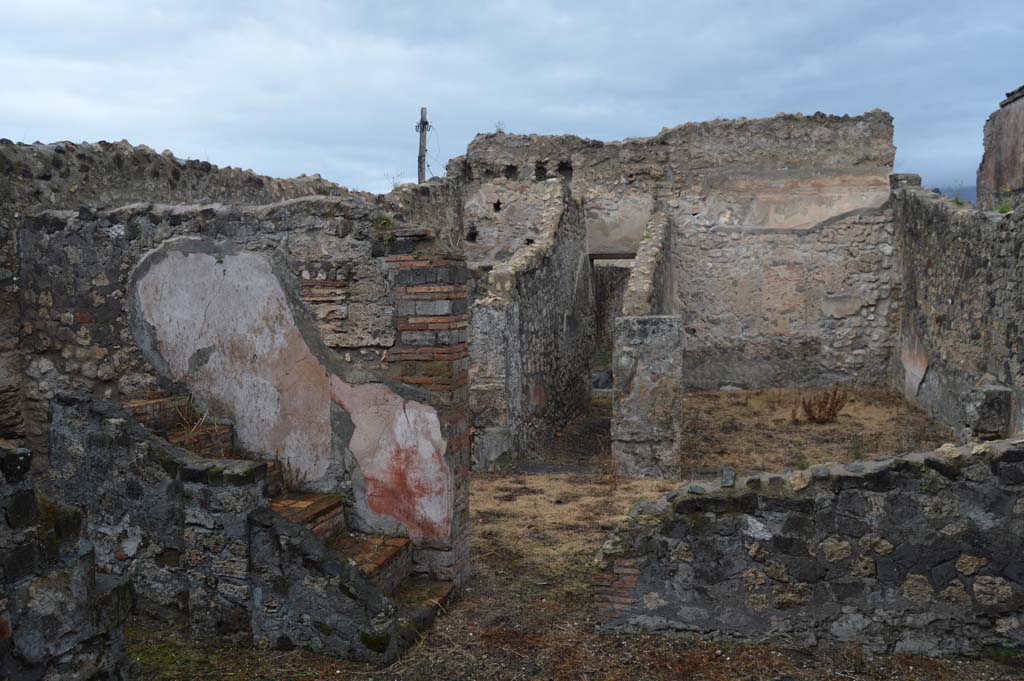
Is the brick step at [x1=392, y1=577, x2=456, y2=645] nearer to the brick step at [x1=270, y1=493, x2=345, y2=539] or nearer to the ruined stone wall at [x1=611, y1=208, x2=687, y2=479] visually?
the brick step at [x1=270, y1=493, x2=345, y2=539]

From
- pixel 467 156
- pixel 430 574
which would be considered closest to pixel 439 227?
pixel 467 156

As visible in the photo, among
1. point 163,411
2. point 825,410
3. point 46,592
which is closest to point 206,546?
point 163,411

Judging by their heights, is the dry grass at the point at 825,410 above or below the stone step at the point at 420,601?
above

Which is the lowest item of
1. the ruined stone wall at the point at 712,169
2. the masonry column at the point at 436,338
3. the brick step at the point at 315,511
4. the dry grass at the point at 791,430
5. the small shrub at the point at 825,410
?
the dry grass at the point at 791,430

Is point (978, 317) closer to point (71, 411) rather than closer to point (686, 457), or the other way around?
point (686, 457)

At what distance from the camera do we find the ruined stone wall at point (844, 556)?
3.83 m

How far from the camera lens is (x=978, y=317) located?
8.67 metres

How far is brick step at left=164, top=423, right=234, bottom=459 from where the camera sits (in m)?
4.74

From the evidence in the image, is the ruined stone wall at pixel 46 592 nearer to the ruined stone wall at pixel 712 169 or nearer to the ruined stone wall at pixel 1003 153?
the ruined stone wall at pixel 712 169

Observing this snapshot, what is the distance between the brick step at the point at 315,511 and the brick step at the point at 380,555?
9 centimetres

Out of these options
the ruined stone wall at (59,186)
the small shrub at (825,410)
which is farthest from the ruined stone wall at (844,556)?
the small shrub at (825,410)

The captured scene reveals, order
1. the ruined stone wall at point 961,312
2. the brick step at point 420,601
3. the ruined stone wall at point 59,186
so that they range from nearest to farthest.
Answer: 1. the brick step at point 420,601
2. the ruined stone wall at point 59,186
3. the ruined stone wall at point 961,312

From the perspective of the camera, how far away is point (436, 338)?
4637 millimetres

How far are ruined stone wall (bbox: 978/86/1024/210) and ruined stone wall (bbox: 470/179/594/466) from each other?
616 cm
